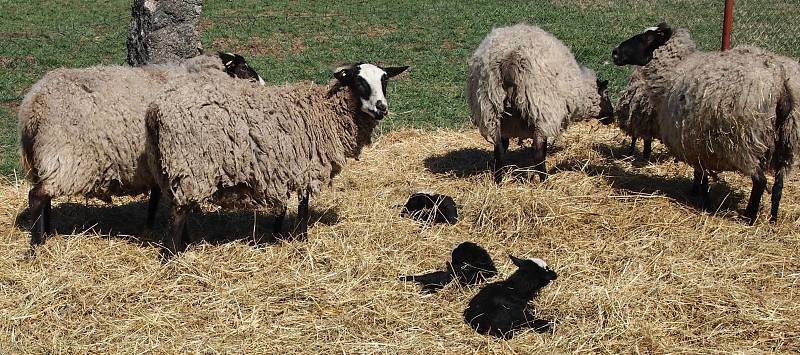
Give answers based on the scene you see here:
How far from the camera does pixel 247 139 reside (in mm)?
6180

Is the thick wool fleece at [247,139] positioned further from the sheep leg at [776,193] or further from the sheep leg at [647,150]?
the sheep leg at [647,150]

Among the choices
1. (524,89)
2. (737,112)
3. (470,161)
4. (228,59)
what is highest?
(228,59)

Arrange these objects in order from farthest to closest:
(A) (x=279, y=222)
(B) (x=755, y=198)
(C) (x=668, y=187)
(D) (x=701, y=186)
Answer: (C) (x=668, y=187) < (D) (x=701, y=186) < (B) (x=755, y=198) < (A) (x=279, y=222)

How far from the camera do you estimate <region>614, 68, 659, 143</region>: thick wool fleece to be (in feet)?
26.9

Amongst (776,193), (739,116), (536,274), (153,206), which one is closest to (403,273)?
(536,274)

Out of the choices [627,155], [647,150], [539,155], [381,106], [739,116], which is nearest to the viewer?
[381,106]

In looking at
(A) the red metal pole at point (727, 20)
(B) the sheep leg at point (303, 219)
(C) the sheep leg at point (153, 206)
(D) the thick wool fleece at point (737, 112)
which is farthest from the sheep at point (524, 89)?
(C) the sheep leg at point (153, 206)

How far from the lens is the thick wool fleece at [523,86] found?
7.93 metres

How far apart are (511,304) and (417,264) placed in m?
1.21

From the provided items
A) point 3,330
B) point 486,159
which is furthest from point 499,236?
point 3,330

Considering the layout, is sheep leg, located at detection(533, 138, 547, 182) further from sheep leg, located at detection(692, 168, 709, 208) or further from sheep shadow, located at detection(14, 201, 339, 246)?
sheep shadow, located at detection(14, 201, 339, 246)

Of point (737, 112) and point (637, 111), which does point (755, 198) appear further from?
point (637, 111)

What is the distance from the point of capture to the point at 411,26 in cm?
1948

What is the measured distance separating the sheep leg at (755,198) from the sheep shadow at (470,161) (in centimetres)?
236
